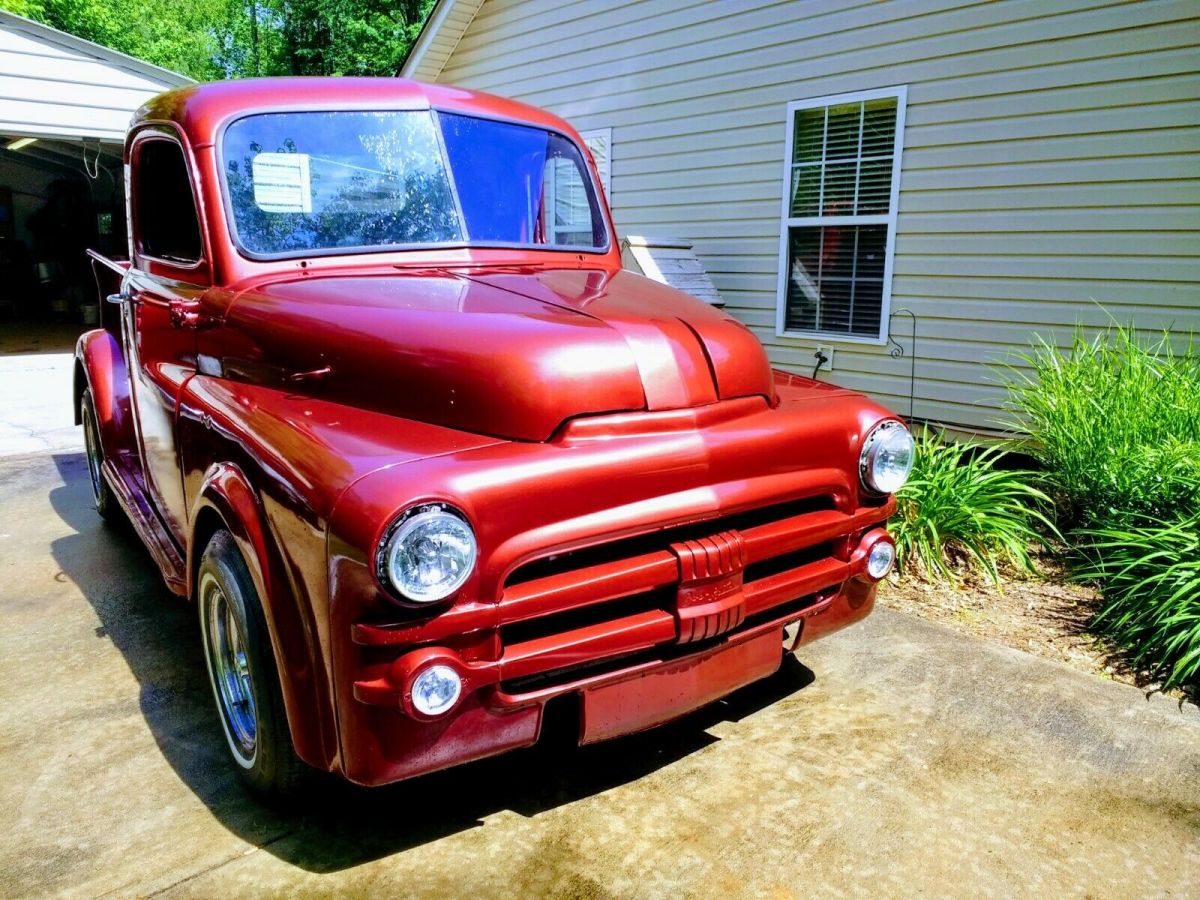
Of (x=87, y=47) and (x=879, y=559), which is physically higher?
(x=87, y=47)

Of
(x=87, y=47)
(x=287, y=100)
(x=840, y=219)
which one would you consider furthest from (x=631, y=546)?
(x=87, y=47)

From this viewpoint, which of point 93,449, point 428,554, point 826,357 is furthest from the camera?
point 826,357

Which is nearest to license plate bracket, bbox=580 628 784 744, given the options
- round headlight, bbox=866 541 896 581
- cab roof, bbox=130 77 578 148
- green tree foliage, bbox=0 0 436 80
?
round headlight, bbox=866 541 896 581

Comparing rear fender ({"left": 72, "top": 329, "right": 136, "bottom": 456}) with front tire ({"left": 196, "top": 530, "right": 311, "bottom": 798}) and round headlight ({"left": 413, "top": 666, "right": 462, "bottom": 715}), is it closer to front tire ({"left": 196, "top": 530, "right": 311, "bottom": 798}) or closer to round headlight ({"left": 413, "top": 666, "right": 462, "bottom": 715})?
front tire ({"left": 196, "top": 530, "right": 311, "bottom": 798})

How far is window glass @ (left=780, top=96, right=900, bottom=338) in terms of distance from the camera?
6660mm

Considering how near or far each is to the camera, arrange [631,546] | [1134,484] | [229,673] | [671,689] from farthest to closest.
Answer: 1. [1134,484]
2. [229,673]
3. [671,689]
4. [631,546]

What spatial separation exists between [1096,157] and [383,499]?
5459 mm

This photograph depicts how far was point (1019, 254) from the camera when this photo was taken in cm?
605

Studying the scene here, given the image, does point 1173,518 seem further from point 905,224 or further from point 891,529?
point 905,224

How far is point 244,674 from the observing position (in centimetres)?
260

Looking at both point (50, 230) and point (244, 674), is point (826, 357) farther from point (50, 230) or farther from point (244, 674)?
point (50, 230)

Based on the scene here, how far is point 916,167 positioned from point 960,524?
3081mm

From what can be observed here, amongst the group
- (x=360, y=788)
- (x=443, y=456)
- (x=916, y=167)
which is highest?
(x=916, y=167)

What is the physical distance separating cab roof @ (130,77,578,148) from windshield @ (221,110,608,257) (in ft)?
0.14
